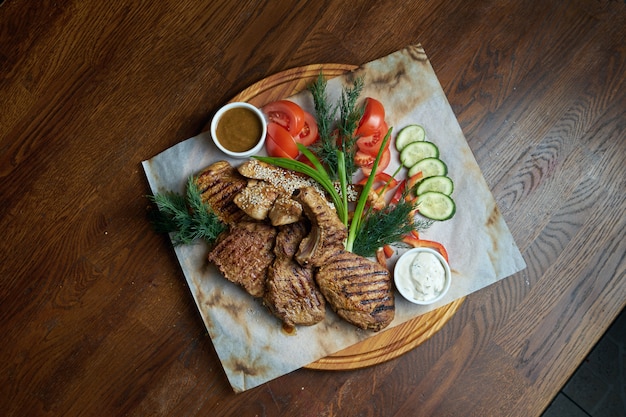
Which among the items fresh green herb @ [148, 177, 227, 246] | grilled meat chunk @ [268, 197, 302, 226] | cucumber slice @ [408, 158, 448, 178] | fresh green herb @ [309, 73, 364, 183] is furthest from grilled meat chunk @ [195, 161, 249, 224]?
cucumber slice @ [408, 158, 448, 178]

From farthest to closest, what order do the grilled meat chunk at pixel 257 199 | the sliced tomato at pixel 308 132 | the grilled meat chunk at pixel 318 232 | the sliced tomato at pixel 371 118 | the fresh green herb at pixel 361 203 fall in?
the sliced tomato at pixel 308 132 → the sliced tomato at pixel 371 118 → the fresh green herb at pixel 361 203 → the grilled meat chunk at pixel 257 199 → the grilled meat chunk at pixel 318 232

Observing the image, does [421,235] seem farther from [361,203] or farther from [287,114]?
[287,114]

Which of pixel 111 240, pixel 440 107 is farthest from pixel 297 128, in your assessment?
pixel 111 240

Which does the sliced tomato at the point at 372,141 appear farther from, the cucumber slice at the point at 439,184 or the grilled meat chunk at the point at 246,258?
the grilled meat chunk at the point at 246,258

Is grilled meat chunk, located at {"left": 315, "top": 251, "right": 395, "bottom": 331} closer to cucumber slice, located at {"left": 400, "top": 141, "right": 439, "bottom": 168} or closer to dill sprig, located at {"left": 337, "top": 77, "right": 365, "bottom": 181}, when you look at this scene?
dill sprig, located at {"left": 337, "top": 77, "right": 365, "bottom": 181}

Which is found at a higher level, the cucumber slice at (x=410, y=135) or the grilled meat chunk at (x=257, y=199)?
the cucumber slice at (x=410, y=135)

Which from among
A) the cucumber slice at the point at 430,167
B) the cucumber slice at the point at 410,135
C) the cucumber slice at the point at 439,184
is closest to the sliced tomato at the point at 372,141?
the cucumber slice at the point at 410,135
